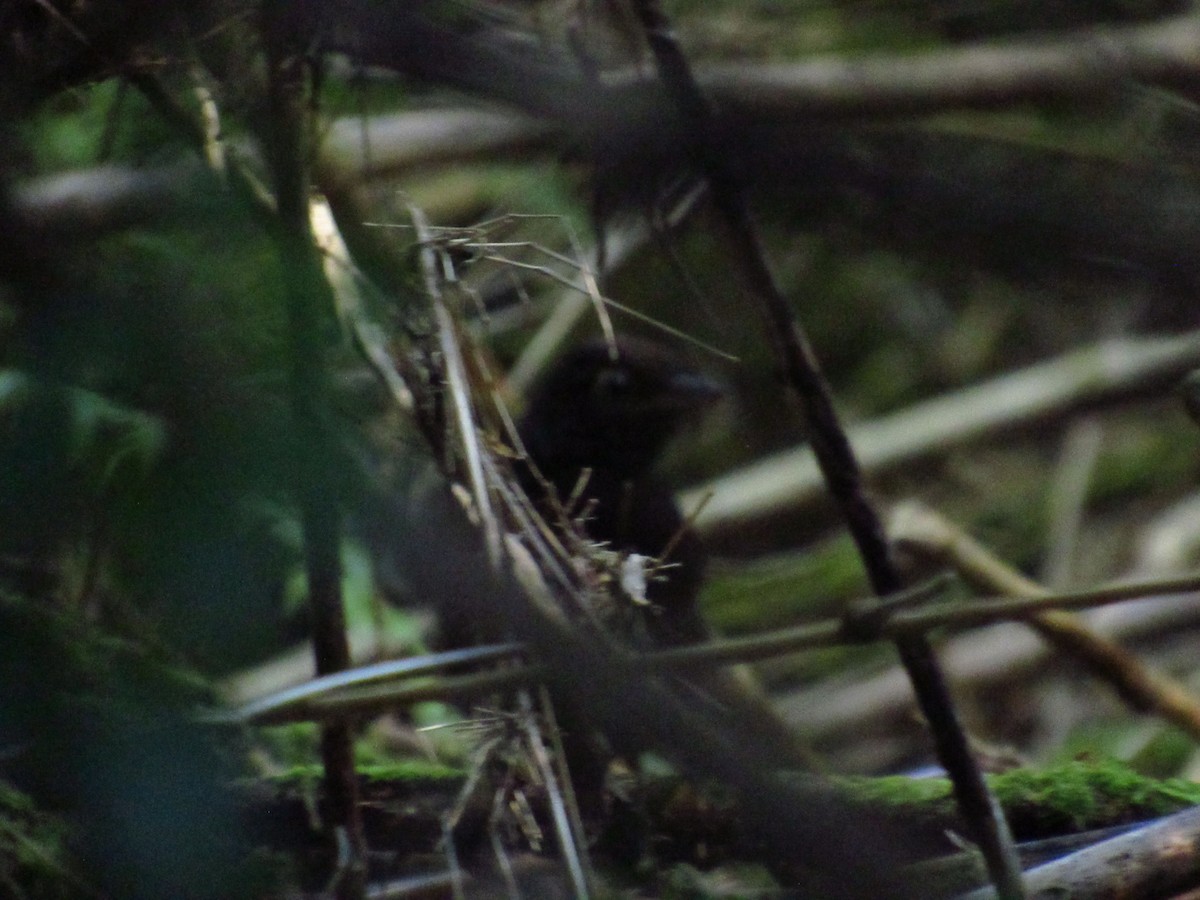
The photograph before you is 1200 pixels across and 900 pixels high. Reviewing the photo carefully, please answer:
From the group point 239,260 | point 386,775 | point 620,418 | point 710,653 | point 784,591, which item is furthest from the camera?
point 784,591

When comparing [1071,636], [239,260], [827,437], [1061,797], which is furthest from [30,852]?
[1071,636]

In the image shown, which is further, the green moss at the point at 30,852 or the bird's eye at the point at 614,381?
the bird's eye at the point at 614,381

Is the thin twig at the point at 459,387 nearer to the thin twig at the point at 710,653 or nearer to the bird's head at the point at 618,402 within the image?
the thin twig at the point at 710,653

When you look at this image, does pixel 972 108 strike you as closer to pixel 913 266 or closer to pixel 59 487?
pixel 913 266

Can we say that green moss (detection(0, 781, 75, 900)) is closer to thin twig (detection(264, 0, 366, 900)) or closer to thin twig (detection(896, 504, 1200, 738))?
thin twig (detection(264, 0, 366, 900))

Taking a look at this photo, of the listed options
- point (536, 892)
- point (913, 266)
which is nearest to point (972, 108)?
point (913, 266)

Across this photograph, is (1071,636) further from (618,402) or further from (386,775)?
(386,775)

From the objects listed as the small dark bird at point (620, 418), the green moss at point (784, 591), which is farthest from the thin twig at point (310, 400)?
the green moss at point (784, 591)

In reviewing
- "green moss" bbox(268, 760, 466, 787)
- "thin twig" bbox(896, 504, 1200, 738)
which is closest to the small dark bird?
"thin twig" bbox(896, 504, 1200, 738)
